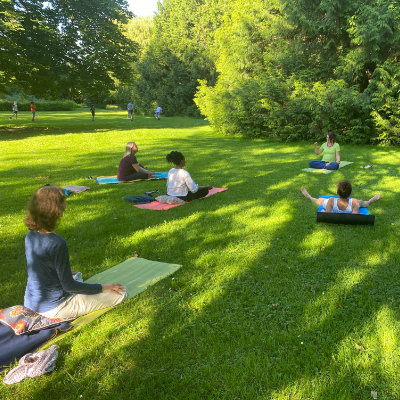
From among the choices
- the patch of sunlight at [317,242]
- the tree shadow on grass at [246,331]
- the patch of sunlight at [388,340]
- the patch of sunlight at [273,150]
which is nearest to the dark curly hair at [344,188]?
the patch of sunlight at [317,242]

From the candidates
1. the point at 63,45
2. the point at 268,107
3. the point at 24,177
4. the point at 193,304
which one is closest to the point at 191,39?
the point at 63,45

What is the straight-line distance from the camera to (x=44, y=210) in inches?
114

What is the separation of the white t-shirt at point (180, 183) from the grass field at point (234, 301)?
41 centimetres

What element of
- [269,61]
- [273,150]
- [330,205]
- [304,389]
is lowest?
[304,389]

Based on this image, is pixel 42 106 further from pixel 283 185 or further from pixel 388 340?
pixel 388 340

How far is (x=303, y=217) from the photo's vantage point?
20.2 feet

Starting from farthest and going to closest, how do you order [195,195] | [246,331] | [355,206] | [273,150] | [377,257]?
[273,150] < [195,195] < [355,206] < [377,257] < [246,331]

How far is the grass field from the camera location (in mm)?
2582

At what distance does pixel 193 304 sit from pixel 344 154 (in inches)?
443

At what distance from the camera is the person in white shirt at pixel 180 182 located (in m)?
6.95

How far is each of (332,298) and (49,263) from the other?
9.34ft

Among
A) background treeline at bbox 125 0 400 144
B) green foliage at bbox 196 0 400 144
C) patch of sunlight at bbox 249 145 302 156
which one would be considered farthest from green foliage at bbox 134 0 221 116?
patch of sunlight at bbox 249 145 302 156

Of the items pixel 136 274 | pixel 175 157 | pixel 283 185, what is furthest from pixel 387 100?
pixel 136 274

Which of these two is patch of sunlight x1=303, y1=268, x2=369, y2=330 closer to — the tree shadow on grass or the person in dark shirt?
the tree shadow on grass
